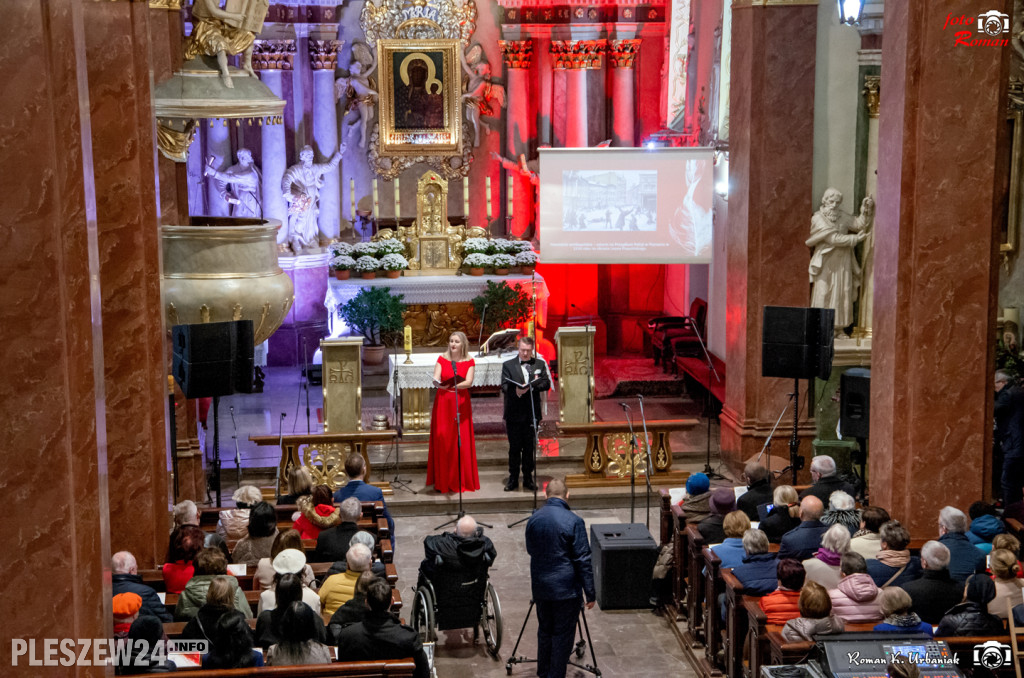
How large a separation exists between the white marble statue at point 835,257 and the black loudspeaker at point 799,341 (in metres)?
1.95

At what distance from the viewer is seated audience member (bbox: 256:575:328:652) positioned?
6457 millimetres

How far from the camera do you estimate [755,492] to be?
9156mm

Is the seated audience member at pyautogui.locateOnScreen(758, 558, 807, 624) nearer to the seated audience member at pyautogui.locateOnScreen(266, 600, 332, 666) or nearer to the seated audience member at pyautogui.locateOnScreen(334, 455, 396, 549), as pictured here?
the seated audience member at pyautogui.locateOnScreen(266, 600, 332, 666)

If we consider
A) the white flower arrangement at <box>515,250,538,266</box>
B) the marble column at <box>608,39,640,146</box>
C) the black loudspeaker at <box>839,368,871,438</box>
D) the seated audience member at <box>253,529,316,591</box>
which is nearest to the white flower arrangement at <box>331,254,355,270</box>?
the white flower arrangement at <box>515,250,538,266</box>

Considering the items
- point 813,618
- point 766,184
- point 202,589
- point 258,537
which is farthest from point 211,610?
point 766,184

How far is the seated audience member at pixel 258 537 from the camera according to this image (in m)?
8.07

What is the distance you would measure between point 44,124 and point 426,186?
43.3 feet

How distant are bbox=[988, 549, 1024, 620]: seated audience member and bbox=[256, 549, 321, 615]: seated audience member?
378cm

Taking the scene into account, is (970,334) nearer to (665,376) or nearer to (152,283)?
(152,283)

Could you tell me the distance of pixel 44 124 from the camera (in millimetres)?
5082

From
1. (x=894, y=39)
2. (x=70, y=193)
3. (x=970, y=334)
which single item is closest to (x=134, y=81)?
(x=70, y=193)

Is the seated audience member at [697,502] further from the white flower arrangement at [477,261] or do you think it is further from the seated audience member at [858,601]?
the white flower arrangement at [477,261]

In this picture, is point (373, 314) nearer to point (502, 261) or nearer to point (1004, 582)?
point (502, 261)

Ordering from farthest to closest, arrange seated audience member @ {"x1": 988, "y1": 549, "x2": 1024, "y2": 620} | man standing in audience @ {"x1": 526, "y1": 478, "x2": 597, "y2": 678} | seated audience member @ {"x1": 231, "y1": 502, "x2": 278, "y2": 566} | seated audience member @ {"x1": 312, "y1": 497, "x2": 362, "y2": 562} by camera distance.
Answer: seated audience member @ {"x1": 312, "y1": 497, "x2": 362, "y2": 562}
seated audience member @ {"x1": 231, "y1": 502, "x2": 278, "y2": 566}
man standing in audience @ {"x1": 526, "y1": 478, "x2": 597, "y2": 678}
seated audience member @ {"x1": 988, "y1": 549, "x2": 1024, "y2": 620}
